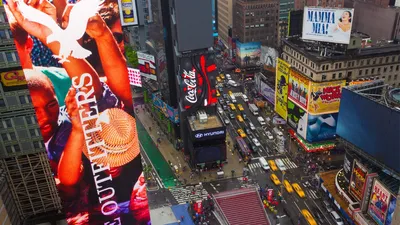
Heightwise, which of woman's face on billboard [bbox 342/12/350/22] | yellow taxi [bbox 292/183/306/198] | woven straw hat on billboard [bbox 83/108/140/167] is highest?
woman's face on billboard [bbox 342/12/350/22]

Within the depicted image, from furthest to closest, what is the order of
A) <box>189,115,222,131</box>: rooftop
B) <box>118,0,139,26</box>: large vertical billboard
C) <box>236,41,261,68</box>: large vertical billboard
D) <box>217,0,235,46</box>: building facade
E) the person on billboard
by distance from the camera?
<box>217,0,235,46</box>: building facade, <box>236,41,261,68</box>: large vertical billboard, <box>118,0,139,26</box>: large vertical billboard, <box>189,115,222,131</box>: rooftop, the person on billboard

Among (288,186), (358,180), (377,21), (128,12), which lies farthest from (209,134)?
(377,21)

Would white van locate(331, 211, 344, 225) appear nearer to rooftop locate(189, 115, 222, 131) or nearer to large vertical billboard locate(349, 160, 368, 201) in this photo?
large vertical billboard locate(349, 160, 368, 201)

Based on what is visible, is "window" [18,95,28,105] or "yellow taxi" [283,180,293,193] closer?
"window" [18,95,28,105]

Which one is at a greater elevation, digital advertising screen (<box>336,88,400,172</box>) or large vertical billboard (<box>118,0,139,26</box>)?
large vertical billboard (<box>118,0,139,26</box>)

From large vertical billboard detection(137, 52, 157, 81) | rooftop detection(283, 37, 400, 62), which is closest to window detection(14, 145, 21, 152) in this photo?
rooftop detection(283, 37, 400, 62)

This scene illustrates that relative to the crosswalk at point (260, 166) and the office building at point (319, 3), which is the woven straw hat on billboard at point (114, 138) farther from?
the office building at point (319, 3)

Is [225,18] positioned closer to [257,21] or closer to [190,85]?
[257,21]
